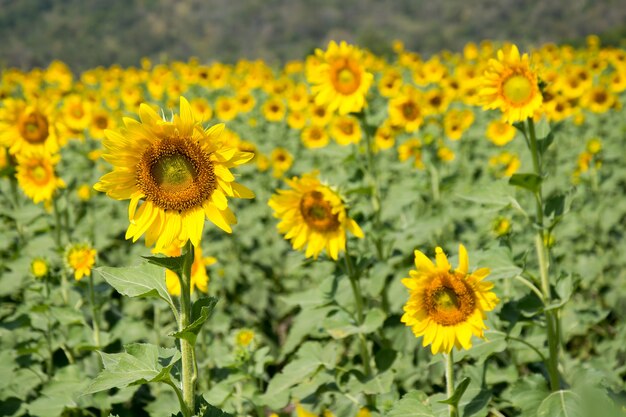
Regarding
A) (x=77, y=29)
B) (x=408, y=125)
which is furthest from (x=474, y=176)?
(x=77, y=29)

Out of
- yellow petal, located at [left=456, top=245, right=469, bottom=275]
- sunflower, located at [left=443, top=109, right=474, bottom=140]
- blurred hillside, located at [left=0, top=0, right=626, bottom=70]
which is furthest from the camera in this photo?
blurred hillside, located at [left=0, top=0, right=626, bottom=70]

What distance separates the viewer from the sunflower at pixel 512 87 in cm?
256

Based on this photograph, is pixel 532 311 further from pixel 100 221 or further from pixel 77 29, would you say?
pixel 77 29

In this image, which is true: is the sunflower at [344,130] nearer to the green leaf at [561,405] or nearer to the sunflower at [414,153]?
the sunflower at [414,153]

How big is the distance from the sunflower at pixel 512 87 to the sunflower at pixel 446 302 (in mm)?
A: 772

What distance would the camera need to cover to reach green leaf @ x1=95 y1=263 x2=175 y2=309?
6.51ft

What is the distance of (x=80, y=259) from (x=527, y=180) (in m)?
2.26

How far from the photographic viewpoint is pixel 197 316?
2.03 m

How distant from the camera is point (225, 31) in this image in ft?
266

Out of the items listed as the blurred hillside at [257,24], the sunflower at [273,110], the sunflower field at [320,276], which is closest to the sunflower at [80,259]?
the sunflower field at [320,276]

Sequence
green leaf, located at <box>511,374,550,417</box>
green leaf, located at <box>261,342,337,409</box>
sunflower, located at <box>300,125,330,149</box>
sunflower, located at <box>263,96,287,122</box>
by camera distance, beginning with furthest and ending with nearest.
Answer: sunflower, located at <box>263,96,287,122</box>
sunflower, located at <box>300,125,330,149</box>
green leaf, located at <box>261,342,337,409</box>
green leaf, located at <box>511,374,550,417</box>

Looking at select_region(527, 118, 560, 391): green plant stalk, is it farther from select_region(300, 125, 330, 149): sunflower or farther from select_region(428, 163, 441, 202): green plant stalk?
select_region(300, 125, 330, 149): sunflower

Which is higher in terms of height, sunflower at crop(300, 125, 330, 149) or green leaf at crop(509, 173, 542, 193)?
sunflower at crop(300, 125, 330, 149)

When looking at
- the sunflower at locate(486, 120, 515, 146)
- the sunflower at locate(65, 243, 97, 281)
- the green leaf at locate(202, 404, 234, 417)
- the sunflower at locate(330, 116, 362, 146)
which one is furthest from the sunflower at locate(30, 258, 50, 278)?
the sunflower at locate(486, 120, 515, 146)
